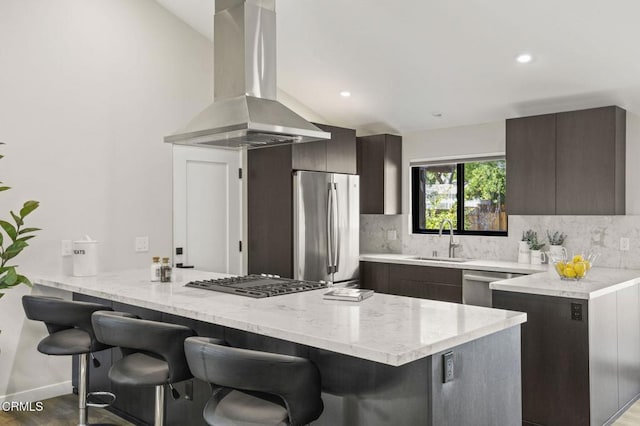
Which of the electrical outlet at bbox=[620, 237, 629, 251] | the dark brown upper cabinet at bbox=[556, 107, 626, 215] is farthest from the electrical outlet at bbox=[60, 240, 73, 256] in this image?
the electrical outlet at bbox=[620, 237, 629, 251]

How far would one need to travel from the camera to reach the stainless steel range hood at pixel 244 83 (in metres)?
3.15

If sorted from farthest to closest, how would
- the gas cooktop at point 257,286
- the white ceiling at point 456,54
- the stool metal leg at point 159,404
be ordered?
the white ceiling at point 456,54
the gas cooktop at point 257,286
the stool metal leg at point 159,404

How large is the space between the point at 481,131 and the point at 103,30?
3584 mm

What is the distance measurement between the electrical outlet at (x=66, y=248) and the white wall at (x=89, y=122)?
0.17 feet

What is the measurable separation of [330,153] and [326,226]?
73cm

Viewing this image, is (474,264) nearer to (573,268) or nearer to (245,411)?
(573,268)

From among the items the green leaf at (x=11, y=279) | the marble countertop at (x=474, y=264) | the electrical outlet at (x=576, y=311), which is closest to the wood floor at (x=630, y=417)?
the electrical outlet at (x=576, y=311)

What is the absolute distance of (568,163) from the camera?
4.52 meters

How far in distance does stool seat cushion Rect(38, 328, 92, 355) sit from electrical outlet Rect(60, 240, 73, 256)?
3.56 feet

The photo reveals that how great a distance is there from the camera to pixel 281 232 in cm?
505

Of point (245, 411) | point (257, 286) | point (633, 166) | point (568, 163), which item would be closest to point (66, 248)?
point (257, 286)

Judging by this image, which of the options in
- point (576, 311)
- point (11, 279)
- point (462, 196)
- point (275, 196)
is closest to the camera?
point (576, 311)

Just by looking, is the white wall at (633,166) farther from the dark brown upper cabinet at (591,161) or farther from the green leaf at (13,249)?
the green leaf at (13,249)

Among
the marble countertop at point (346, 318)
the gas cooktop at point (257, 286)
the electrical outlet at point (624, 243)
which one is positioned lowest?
the marble countertop at point (346, 318)
